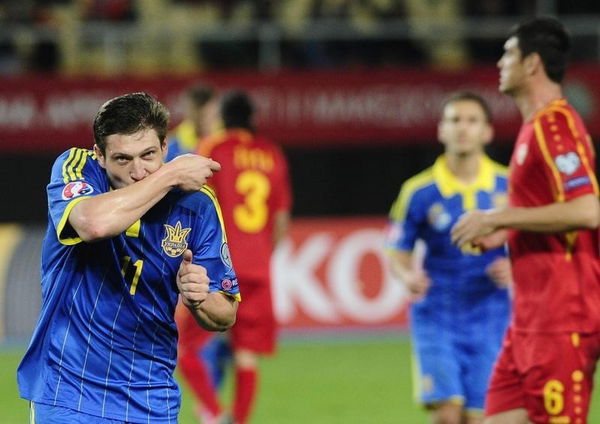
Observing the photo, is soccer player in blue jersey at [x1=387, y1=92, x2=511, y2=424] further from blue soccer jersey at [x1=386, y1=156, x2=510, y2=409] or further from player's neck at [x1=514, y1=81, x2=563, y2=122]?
player's neck at [x1=514, y1=81, x2=563, y2=122]

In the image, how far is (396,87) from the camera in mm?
15742

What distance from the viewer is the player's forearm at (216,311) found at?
430cm

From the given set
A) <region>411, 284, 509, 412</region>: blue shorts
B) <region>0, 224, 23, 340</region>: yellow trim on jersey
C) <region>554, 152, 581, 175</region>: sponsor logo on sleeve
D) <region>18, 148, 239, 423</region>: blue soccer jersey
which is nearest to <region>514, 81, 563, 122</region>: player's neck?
<region>554, 152, 581, 175</region>: sponsor logo on sleeve

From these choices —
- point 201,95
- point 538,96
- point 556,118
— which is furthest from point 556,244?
point 201,95

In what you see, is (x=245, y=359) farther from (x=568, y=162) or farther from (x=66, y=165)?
(x=66, y=165)

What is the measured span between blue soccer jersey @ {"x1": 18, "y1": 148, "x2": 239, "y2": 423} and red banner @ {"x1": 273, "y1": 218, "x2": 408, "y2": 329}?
9573 millimetres

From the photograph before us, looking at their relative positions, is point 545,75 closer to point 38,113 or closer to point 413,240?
point 413,240

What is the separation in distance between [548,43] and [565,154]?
641 mm

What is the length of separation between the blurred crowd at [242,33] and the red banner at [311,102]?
10.7 inches

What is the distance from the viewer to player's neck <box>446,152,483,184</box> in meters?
7.25

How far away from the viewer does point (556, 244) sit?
5.36 m

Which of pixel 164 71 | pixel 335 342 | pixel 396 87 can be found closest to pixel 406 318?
pixel 335 342

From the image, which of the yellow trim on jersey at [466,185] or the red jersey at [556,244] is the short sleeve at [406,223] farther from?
the red jersey at [556,244]

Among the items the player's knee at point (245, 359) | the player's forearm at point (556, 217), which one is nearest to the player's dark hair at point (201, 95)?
the player's knee at point (245, 359)
